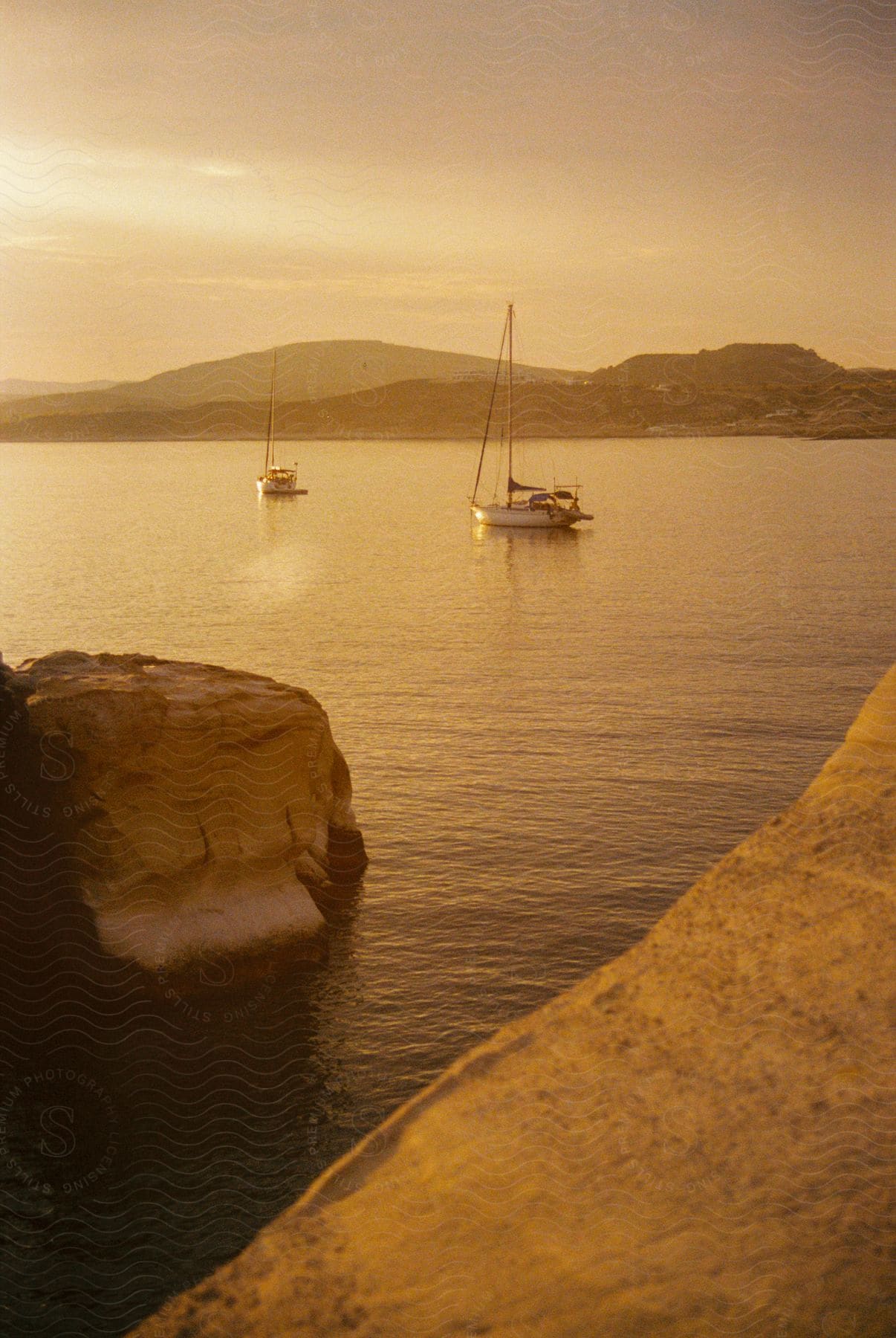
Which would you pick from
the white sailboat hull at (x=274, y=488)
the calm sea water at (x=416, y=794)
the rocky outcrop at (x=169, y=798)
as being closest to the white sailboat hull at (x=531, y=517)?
the calm sea water at (x=416, y=794)

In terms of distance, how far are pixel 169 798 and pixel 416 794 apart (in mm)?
9408

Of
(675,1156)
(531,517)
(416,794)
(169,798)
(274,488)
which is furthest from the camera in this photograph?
(274,488)

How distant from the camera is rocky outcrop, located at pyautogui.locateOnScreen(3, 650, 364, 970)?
20156 millimetres

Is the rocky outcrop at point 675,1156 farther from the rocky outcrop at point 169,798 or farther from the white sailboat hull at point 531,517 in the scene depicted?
the white sailboat hull at point 531,517

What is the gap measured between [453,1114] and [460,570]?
213ft

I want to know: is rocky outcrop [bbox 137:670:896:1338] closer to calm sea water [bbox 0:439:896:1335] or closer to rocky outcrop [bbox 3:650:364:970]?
calm sea water [bbox 0:439:896:1335]

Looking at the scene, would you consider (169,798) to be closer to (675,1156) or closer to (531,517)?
(675,1156)

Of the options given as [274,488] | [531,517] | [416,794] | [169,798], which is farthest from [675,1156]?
[274,488]

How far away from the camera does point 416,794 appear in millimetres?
29438

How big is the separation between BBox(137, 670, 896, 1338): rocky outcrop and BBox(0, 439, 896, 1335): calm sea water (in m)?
3.74

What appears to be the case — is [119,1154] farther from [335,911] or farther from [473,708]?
[473,708]

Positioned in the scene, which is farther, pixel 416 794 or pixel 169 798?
pixel 416 794

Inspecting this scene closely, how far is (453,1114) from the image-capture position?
1145cm

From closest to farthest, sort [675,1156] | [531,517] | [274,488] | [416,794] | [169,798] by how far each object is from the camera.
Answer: [675,1156], [169,798], [416,794], [531,517], [274,488]
